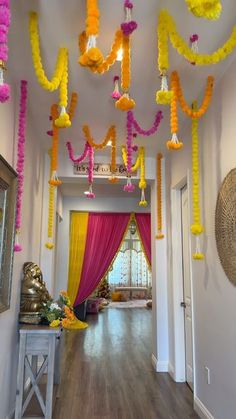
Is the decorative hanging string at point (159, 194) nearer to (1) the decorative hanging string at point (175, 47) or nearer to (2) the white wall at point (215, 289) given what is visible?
(2) the white wall at point (215, 289)

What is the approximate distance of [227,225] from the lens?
2.33 meters

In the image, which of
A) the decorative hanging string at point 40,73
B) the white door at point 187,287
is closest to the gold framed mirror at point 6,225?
the decorative hanging string at point 40,73

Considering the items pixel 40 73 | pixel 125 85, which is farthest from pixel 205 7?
pixel 40 73

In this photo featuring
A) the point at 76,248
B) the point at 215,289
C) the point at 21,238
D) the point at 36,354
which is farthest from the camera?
the point at 76,248

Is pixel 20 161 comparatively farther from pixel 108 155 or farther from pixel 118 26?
pixel 108 155

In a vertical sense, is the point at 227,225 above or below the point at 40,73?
below

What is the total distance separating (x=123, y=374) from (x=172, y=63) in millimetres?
3526

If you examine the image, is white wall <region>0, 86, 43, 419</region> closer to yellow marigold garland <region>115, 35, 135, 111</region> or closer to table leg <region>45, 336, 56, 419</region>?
table leg <region>45, 336, 56, 419</region>

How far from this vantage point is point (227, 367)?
2324mm

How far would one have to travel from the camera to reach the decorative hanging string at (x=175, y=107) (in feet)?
6.88

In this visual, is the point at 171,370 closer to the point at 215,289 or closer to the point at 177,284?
the point at 177,284

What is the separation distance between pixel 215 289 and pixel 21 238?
178 centimetres

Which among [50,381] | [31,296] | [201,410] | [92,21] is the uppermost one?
[92,21]

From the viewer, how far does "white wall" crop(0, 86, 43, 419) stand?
7.93 ft
